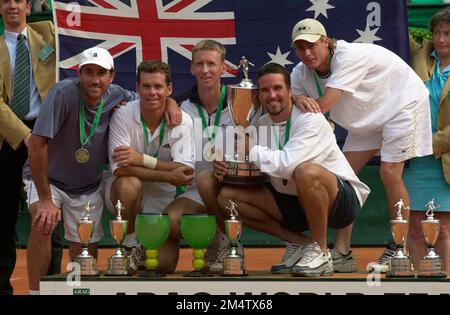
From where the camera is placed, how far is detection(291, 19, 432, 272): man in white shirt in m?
7.00

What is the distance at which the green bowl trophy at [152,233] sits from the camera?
21.1 ft

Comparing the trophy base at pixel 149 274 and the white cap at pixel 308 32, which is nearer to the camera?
the trophy base at pixel 149 274

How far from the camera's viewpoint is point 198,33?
355 inches

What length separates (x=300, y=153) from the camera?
21.1ft

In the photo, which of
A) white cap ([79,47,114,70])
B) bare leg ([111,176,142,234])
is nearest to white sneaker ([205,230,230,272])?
bare leg ([111,176,142,234])

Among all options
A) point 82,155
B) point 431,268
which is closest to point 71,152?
point 82,155

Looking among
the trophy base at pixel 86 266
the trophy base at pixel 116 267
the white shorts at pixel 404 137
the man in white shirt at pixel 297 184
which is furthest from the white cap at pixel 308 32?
the trophy base at pixel 86 266

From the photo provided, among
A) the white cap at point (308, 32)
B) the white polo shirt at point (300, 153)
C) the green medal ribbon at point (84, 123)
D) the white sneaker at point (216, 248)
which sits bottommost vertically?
the white sneaker at point (216, 248)

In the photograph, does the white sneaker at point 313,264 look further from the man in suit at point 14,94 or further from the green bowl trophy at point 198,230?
the man in suit at point 14,94

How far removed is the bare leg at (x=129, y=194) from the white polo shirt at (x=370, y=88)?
1289 millimetres

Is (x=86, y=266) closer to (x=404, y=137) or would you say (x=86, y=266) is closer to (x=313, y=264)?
(x=313, y=264)

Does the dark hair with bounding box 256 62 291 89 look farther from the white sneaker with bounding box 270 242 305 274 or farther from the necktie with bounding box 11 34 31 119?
the necktie with bounding box 11 34 31 119

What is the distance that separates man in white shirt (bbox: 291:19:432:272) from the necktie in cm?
192
